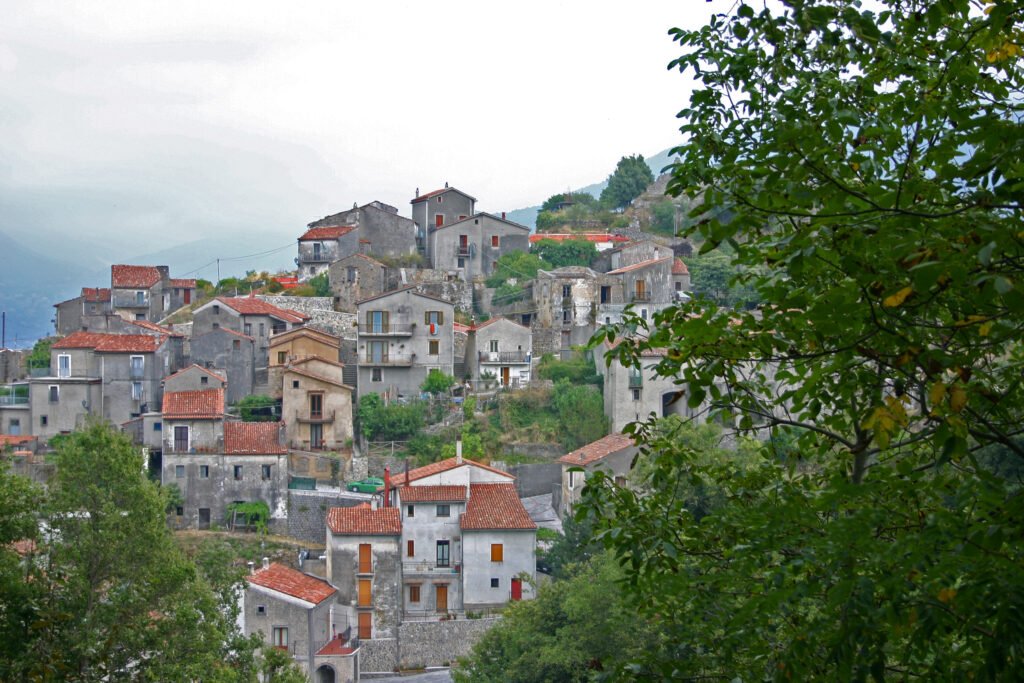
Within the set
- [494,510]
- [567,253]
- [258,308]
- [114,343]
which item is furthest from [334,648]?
[567,253]

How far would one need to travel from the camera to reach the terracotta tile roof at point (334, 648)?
97.6 feet

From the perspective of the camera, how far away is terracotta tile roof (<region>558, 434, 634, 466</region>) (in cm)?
3597

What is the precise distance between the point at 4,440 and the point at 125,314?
14.6 m

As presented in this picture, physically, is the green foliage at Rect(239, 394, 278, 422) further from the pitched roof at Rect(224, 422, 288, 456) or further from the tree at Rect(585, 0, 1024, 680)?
the tree at Rect(585, 0, 1024, 680)

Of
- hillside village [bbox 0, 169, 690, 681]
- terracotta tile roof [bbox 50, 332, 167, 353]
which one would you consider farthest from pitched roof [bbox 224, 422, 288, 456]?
terracotta tile roof [bbox 50, 332, 167, 353]

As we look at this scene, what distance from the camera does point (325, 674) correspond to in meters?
29.6

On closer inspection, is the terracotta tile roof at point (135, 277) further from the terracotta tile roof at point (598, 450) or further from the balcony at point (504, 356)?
the terracotta tile roof at point (598, 450)

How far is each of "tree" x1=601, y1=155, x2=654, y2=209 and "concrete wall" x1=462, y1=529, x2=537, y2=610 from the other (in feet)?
130

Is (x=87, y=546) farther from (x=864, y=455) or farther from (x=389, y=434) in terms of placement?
(x=389, y=434)

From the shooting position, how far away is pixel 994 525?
15.0 ft

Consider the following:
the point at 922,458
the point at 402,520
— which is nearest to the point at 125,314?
the point at 402,520

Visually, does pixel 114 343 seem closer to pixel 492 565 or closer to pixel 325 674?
pixel 492 565

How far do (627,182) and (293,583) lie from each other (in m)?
44.9

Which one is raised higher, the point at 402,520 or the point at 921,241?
the point at 921,241
